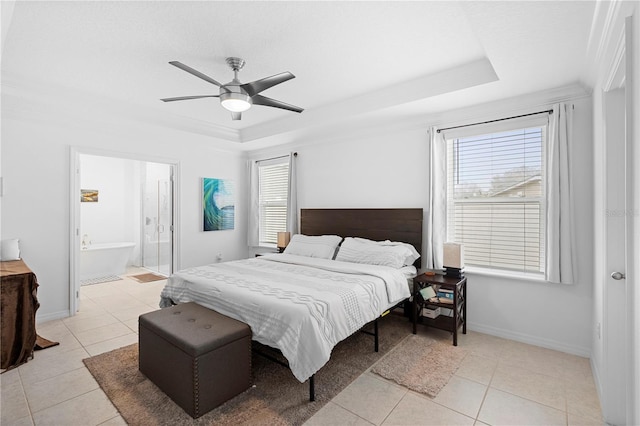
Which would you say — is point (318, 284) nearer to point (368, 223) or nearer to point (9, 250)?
point (368, 223)

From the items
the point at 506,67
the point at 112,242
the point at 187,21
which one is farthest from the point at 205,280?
the point at 112,242

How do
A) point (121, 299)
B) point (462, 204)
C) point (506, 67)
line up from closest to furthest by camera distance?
point (506, 67), point (462, 204), point (121, 299)

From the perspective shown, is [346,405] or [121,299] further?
Answer: [121,299]

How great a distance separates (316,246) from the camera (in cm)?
418

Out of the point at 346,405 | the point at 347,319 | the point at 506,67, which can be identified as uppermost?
the point at 506,67

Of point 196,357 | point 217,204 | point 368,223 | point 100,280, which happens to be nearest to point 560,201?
point 368,223

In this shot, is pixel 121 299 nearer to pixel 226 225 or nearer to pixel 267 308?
pixel 226 225

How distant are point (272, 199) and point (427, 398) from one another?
416 centimetres

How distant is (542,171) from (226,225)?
467 centimetres

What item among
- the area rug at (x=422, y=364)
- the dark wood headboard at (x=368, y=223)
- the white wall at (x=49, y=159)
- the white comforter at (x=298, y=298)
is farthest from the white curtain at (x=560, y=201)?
the white wall at (x=49, y=159)

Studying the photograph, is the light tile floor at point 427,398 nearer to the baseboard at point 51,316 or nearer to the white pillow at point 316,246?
the baseboard at point 51,316

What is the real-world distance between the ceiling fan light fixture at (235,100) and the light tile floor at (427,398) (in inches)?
93.1

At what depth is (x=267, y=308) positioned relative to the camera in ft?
7.35

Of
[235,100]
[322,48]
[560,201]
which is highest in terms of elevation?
[322,48]
